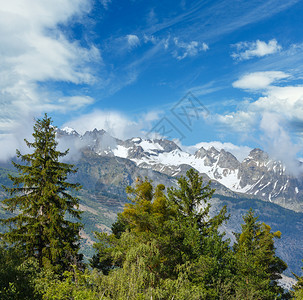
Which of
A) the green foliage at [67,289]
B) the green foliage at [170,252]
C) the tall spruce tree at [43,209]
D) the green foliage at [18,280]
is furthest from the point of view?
the tall spruce tree at [43,209]

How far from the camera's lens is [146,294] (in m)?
16.9

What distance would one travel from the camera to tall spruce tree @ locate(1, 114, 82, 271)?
23609 mm

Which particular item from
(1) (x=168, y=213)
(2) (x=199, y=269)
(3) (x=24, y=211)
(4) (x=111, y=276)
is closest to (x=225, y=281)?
(2) (x=199, y=269)

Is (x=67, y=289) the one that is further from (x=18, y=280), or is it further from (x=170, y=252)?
(x=170, y=252)

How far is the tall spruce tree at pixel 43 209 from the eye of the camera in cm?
2361

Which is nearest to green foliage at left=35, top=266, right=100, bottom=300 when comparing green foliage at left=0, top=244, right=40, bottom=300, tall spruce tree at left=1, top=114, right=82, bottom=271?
green foliage at left=0, top=244, right=40, bottom=300

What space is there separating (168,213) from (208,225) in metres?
4.93

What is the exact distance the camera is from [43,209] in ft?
82.3

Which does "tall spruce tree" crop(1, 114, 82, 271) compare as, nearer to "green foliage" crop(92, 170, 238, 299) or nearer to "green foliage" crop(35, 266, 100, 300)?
"green foliage" crop(92, 170, 238, 299)

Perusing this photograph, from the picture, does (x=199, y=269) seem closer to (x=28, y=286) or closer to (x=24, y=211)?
(x=28, y=286)

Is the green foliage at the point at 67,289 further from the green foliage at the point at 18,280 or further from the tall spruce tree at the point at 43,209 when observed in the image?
the tall spruce tree at the point at 43,209

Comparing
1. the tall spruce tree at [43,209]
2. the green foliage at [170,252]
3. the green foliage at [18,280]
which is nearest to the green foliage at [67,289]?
the green foliage at [18,280]

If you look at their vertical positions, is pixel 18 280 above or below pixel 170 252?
below

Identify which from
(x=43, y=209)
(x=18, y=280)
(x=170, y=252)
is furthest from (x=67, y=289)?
(x=170, y=252)
